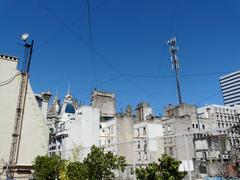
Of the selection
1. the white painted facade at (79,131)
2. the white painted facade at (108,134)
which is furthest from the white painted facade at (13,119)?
the white painted facade at (108,134)

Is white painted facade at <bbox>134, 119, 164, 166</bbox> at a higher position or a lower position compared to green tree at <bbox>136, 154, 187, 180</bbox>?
higher

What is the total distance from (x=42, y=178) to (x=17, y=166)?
281 inches

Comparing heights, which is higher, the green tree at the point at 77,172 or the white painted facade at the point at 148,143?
the white painted facade at the point at 148,143

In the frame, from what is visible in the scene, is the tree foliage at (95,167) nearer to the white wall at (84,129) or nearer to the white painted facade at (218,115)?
the white wall at (84,129)

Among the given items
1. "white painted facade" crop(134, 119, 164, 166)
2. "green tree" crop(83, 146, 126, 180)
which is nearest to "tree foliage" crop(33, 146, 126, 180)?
"green tree" crop(83, 146, 126, 180)

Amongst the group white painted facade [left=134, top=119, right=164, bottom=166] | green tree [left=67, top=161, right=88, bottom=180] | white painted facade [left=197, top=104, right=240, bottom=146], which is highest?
white painted facade [left=197, top=104, right=240, bottom=146]

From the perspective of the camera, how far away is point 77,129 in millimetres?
54469

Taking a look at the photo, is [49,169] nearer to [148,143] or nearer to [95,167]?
[95,167]

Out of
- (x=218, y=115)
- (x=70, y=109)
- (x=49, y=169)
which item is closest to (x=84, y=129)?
(x=70, y=109)

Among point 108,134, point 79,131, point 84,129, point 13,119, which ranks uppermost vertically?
point 84,129

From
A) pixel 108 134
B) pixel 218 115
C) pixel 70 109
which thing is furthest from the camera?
pixel 218 115

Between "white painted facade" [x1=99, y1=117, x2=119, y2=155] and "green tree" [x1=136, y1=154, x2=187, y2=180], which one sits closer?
"green tree" [x1=136, y1=154, x2=187, y2=180]

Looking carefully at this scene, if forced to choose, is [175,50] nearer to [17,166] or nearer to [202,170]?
[202,170]

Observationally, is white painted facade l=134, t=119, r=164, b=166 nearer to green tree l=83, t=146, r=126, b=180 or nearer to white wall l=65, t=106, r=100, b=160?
white wall l=65, t=106, r=100, b=160
